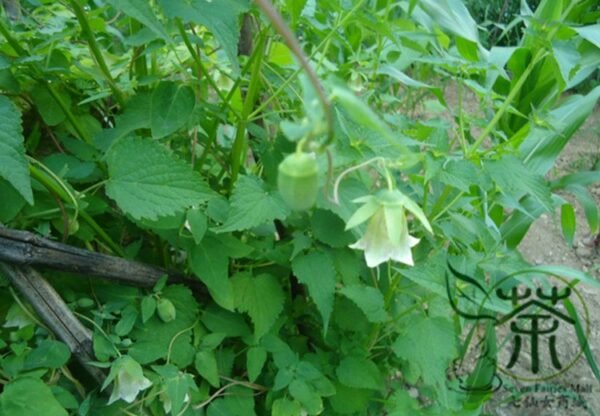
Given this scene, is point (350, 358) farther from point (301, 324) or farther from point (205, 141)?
point (205, 141)

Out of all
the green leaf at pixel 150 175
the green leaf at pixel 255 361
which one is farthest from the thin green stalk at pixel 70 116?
the green leaf at pixel 255 361

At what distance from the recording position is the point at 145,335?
28.6 inches

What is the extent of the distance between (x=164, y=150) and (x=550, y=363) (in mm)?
1123

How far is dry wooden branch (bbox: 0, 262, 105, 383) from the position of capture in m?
0.66

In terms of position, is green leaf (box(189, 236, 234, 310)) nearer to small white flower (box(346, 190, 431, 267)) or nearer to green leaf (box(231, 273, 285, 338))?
green leaf (box(231, 273, 285, 338))

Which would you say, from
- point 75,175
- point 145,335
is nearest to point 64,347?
point 145,335

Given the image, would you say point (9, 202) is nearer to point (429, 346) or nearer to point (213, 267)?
point (213, 267)

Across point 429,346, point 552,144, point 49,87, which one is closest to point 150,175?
point 49,87

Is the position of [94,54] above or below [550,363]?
above

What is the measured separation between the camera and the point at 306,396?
2.52ft

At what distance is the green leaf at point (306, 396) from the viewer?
2.52ft

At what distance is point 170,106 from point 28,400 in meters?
0.36

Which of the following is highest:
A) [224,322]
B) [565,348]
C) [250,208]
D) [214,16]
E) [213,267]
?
[214,16]

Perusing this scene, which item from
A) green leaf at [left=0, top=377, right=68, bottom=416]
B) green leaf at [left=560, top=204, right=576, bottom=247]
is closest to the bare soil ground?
green leaf at [left=560, top=204, right=576, bottom=247]
